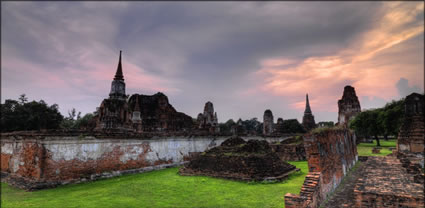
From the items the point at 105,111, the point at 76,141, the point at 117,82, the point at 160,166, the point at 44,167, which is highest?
the point at 117,82

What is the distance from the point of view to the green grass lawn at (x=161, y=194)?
692cm

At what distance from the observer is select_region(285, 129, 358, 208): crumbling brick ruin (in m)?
5.37

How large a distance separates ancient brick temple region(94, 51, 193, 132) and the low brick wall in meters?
6.85

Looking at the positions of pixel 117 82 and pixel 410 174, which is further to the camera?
pixel 117 82

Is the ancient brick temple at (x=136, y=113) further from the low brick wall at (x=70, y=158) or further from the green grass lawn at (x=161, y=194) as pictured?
the green grass lawn at (x=161, y=194)

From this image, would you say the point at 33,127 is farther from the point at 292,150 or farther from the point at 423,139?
the point at 423,139

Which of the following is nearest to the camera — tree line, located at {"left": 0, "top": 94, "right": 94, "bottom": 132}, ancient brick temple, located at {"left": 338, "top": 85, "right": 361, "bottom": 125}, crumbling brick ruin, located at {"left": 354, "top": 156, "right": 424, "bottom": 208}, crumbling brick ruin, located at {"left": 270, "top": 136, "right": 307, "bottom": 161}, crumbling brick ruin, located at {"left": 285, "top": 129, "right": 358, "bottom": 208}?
crumbling brick ruin, located at {"left": 354, "top": 156, "right": 424, "bottom": 208}

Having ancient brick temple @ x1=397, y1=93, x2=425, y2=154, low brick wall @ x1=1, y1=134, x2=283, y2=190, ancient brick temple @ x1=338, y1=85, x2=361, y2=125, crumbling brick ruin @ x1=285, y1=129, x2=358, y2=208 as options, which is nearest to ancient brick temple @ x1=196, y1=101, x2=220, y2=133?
low brick wall @ x1=1, y1=134, x2=283, y2=190

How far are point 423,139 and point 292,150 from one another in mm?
8312

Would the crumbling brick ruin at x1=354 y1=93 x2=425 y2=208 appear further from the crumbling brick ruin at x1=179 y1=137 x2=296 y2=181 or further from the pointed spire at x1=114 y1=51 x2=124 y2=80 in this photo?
the pointed spire at x1=114 y1=51 x2=124 y2=80

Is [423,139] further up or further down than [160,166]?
further up

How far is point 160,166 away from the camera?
49.0ft

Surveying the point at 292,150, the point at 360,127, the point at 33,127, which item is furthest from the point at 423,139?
the point at 33,127

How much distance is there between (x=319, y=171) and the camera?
650cm
